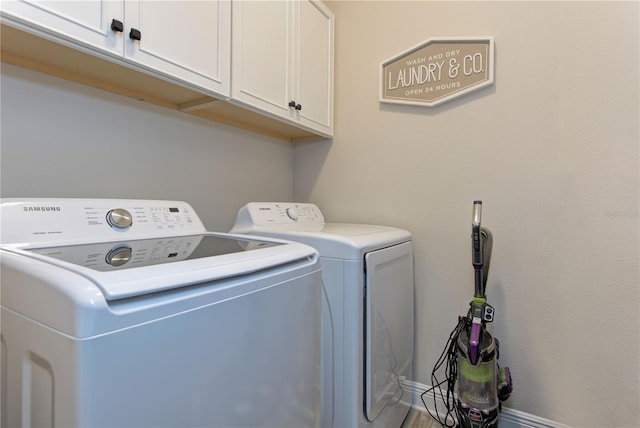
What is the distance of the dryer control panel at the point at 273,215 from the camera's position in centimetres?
147

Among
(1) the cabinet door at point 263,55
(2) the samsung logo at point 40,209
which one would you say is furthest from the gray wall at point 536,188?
(2) the samsung logo at point 40,209

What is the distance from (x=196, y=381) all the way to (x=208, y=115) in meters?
1.38

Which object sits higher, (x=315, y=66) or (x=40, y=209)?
(x=315, y=66)

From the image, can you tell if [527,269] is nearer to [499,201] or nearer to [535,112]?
[499,201]

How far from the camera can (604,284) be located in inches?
51.8

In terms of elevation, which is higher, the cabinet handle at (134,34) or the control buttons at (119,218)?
the cabinet handle at (134,34)

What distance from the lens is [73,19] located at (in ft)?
2.85

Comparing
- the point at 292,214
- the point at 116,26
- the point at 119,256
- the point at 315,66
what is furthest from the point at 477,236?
the point at 116,26

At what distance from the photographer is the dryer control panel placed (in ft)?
4.82

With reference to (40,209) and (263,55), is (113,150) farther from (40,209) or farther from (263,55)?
(263,55)

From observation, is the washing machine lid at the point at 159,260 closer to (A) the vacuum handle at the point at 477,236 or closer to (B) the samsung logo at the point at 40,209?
(B) the samsung logo at the point at 40,209

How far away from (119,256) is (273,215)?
85cm

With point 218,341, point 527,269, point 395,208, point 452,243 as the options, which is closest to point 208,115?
point 395,208

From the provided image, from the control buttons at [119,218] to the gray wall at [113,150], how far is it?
0.81ft
